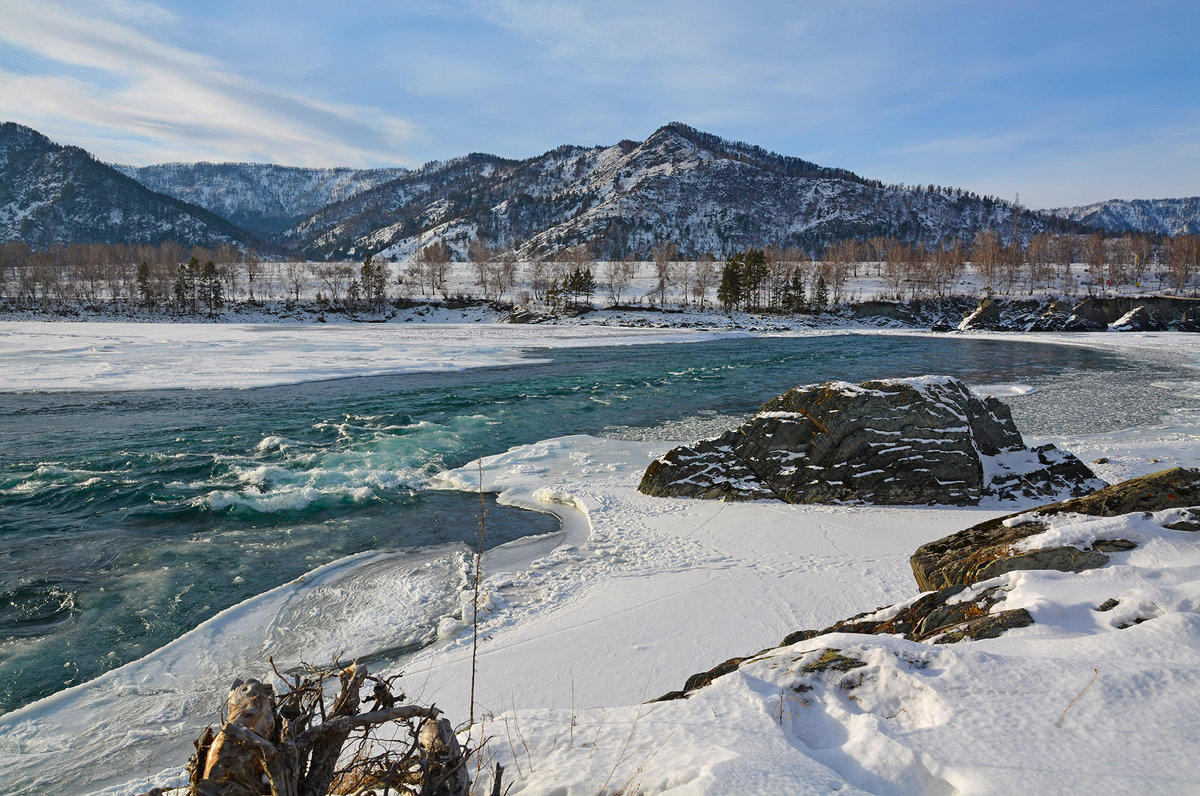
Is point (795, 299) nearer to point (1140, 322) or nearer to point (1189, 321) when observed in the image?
point (1140, 322)

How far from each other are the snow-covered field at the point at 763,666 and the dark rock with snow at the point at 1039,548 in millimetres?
279

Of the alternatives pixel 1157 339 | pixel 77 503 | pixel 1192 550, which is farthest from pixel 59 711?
pixel 1157 339

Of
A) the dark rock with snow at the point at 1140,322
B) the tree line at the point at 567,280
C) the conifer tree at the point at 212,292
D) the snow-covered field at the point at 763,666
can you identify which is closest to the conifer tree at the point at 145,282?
the tree line at the point at 567,280

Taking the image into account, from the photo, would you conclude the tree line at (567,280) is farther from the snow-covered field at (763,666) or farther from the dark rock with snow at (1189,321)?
the snow-covered field at (763,666)

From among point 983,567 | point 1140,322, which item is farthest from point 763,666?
point 1140,322

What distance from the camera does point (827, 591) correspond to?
745 cm

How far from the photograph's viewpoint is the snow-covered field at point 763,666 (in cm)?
284

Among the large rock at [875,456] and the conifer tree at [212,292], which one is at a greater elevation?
the conifer tree at [212,292]

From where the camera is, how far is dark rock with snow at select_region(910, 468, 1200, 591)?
5.05m

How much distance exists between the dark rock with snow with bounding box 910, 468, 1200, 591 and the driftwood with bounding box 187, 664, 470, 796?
4.64 meters

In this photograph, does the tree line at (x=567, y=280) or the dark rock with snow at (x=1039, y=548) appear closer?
the dark rock with snow at (x=1039, y=548)

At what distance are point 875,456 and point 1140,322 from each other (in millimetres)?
84213

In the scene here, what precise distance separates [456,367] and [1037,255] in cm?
13841

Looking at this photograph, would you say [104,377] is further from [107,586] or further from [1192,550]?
[1192,550]
